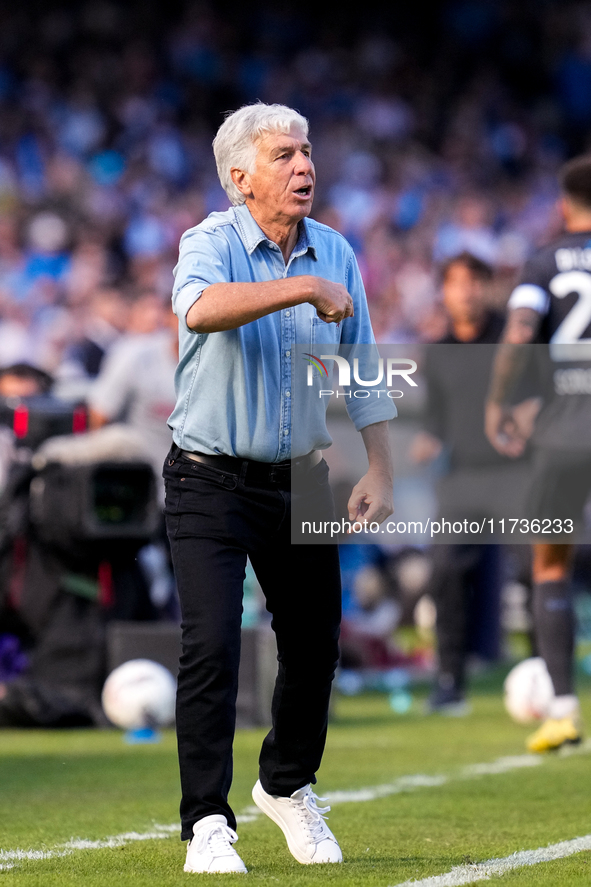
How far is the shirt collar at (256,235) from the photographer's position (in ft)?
11.3

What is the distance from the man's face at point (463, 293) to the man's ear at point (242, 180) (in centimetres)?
440

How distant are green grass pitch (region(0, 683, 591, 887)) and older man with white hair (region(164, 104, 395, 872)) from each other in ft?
0.76

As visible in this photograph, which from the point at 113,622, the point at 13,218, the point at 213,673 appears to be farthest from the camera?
the point at 13,218

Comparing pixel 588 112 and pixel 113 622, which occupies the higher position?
pixel 588 112

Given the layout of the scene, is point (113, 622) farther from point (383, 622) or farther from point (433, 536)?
point (383, 622)

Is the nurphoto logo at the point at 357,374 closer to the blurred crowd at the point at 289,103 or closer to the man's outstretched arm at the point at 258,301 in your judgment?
the man's outstretched arm at the point at 258,301

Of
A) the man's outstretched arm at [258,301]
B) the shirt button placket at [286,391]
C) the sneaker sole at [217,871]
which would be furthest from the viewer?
the shirt button placket at [286,391]

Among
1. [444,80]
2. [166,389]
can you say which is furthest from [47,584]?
[444,80]

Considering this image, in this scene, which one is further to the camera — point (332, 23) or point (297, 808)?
point (332, 23)

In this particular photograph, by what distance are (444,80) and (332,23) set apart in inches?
74.1

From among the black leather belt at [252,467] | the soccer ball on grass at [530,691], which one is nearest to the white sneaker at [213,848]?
→ the black leather belt at [252,467]

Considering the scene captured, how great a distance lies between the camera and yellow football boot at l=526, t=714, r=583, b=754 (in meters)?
5.69

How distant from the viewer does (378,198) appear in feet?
55.9

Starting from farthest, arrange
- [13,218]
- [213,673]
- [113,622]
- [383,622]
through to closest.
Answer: [13,218] < [383,622] < [113,622] < [213,673]
